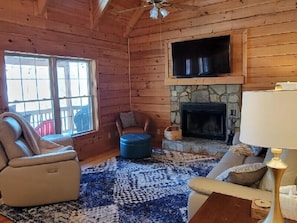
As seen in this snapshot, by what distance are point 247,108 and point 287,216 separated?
75 cm

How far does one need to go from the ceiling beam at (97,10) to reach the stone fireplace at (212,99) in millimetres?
2028

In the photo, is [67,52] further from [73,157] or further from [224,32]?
[224,32]

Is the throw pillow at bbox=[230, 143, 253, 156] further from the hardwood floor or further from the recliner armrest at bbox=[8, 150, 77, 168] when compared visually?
the hardwood floor

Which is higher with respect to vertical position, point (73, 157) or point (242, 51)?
point (242, 51)

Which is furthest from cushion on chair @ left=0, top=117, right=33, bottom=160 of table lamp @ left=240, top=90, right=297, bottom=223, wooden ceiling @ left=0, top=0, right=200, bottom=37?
table lamp @ left=240, top=90, right=297, bottom=223

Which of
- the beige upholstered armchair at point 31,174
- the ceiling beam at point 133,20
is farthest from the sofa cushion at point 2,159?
the ceiling beam at point 133,20

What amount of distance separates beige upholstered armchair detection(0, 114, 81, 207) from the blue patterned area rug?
0.12 m

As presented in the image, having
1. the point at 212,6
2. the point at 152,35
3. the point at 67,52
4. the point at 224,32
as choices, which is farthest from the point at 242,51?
the point at 67,52

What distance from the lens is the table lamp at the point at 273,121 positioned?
101 centimetres

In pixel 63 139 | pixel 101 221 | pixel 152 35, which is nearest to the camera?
pixel 101 221

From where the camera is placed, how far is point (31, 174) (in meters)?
2.77

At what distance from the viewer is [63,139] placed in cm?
372

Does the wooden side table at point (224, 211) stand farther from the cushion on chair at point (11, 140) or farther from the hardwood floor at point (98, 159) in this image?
the hardwood floor at point (98, 159)

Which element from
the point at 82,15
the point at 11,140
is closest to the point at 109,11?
the point at 82,15
